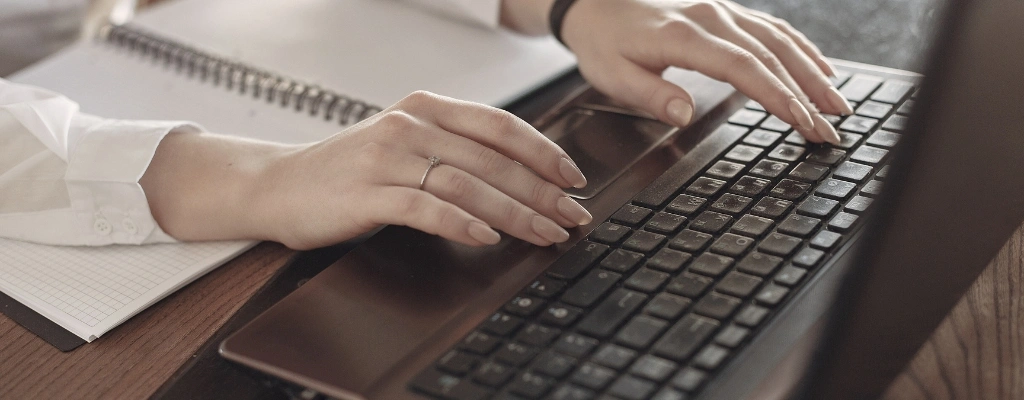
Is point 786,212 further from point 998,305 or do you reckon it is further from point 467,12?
point 467,12

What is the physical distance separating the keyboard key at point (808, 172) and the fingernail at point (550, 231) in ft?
0.52

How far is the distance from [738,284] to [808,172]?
15 centimetres

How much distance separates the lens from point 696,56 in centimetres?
67

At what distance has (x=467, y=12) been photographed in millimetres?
891

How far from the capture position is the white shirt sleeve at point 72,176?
0.59 m

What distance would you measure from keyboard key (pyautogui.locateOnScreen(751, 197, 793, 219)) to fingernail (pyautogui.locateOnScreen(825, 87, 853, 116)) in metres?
0.15

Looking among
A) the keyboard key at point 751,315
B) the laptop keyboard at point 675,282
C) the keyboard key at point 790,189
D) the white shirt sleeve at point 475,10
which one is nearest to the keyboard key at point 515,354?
the laptop keyboard at point 675,282

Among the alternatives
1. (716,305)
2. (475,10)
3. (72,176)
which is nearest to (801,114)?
(716,305)

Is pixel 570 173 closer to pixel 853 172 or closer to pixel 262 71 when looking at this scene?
pixel 853 172

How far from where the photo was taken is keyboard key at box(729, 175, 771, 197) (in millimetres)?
525

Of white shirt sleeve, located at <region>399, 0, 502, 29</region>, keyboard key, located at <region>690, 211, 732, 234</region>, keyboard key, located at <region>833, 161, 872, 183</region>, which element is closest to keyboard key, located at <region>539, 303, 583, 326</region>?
keyboard key, located at <region>690, 211, 732, 234</region>

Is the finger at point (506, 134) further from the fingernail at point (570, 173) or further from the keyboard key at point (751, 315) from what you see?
the keyboard key at point (751, 315)

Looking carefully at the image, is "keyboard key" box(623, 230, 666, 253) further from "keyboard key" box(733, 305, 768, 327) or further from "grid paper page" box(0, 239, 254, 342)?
"grid paper page" box(0, 239, 254, 342)

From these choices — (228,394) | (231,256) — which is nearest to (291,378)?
(228,394)
